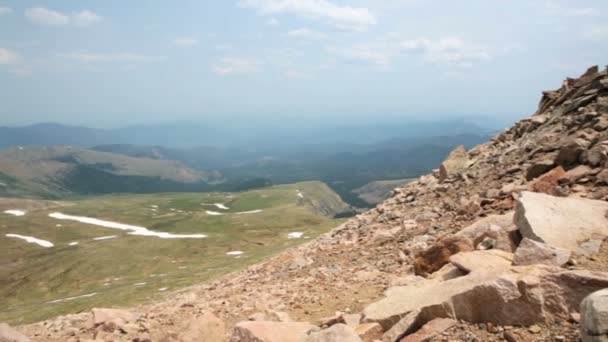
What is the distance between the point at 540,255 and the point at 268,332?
810cm

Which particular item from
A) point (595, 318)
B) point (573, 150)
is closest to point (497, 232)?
point (595, 318)

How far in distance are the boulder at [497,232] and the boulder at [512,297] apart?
13.8 ft

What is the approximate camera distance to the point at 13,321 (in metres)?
70.4

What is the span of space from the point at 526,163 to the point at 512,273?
1758 cm

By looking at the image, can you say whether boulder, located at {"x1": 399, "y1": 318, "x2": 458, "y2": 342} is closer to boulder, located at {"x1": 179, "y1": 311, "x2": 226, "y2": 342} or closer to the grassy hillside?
boulder, located at {"x1": 179, "y1": 311, "x2": 226, "y2": 342}

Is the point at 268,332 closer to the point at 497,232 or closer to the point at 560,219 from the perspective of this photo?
the point at 497,232

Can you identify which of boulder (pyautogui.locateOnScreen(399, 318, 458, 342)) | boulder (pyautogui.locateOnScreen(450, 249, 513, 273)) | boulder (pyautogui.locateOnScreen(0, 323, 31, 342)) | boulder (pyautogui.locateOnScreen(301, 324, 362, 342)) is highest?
boulder (pyautogui.locateOnScreen(450, 249, 513, 273))

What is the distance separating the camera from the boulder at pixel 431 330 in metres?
10.3

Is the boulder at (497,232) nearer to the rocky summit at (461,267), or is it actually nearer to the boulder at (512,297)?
the rocky summit at (461,267)

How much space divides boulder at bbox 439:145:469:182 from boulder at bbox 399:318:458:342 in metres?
22.1

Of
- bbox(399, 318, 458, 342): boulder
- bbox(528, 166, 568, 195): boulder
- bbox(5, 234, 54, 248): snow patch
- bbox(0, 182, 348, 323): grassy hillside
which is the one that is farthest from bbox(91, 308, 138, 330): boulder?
bbox(5, 234, 54, 248): snow patch

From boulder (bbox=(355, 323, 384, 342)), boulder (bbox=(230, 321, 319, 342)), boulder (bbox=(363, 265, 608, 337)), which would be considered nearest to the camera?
boulder (bbox=(363, 265, 608, 337))

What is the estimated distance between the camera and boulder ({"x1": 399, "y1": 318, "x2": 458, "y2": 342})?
1030 centimetres

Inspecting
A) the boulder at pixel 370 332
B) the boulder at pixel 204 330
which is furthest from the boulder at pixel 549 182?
the boulder at pixel 204 330
